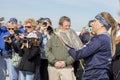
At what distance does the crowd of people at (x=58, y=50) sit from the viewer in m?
5.68

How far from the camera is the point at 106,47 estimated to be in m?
5.73

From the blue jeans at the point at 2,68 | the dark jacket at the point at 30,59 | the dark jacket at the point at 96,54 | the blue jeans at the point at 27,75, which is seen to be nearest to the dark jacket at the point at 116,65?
the dark jacket at the point at 96,54

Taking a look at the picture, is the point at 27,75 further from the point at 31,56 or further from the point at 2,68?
the point at 2,68

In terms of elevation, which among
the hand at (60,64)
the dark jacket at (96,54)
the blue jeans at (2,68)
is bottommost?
the blue jeans at (2,68)

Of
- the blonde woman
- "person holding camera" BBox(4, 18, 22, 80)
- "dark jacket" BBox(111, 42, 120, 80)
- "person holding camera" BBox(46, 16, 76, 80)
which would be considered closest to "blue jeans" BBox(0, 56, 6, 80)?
"person holding camera" BBox(4, 18, 22, 80)

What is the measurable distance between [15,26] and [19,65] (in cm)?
143

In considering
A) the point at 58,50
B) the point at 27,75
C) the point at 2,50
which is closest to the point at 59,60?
the point at 58,50

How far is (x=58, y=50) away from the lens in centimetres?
897

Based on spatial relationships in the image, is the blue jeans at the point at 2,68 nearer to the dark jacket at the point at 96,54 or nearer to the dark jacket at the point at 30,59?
the dark jacket at the point at 30,59

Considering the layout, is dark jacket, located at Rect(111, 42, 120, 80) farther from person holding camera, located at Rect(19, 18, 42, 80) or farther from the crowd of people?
person holding camera, located at Rect(19, 18, 42, 80)

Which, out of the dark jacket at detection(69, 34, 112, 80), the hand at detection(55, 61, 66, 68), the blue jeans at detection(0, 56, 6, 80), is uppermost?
the dark jacket at detection(69, 34, 112, 80)

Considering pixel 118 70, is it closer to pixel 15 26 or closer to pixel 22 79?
pixel 22 79

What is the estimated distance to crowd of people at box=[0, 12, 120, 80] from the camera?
5.68 metres

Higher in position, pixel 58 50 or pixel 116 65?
pixel 116 65
